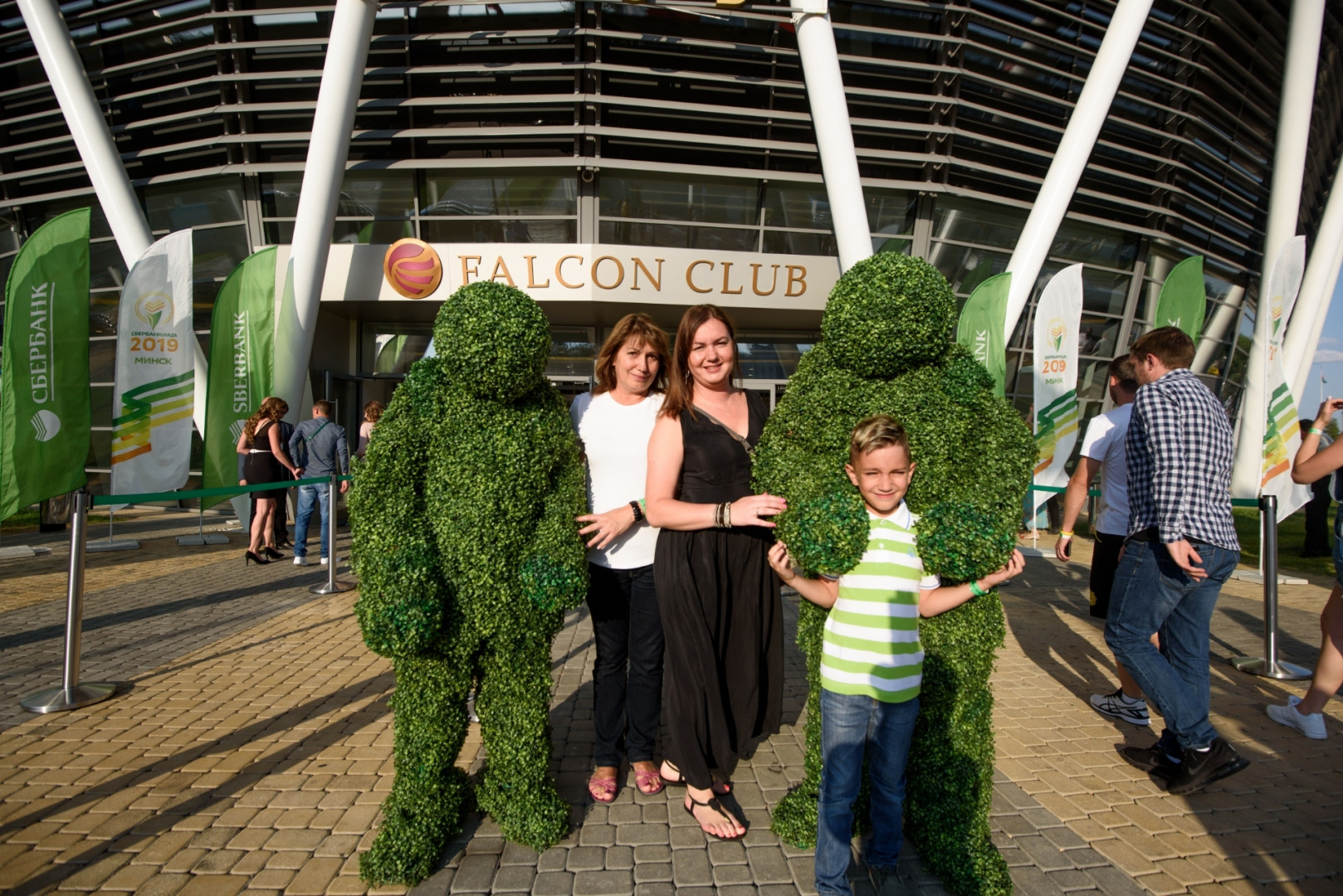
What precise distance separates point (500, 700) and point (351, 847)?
2.53 ft

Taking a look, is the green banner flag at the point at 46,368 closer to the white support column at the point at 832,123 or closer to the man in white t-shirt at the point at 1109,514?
the man in white t-shirt at the point at 1109,514

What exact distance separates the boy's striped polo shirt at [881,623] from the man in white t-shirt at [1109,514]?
215 centimetres

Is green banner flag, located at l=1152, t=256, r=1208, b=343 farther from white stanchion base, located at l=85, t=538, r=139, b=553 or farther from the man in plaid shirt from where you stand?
white stanchion base, located at l=85, t=538, r=139, b=553

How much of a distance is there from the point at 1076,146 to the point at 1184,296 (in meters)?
3.00

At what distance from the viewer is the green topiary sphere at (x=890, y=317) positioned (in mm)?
2150

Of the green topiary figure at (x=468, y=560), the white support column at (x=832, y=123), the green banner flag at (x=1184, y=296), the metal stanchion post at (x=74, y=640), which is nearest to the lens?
the green topiary figure at (x=468, y=560)

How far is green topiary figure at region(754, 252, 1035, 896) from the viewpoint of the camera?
210cm

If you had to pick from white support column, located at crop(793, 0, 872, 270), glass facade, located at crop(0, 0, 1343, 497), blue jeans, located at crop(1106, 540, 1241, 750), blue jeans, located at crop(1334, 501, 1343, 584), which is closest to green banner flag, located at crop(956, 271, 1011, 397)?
white support column, located at crop(793, 0, 872, 270)

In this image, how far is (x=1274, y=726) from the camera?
3.60m

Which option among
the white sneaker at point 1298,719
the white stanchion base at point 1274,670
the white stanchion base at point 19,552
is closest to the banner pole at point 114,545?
the white stanchion base at point 19,552

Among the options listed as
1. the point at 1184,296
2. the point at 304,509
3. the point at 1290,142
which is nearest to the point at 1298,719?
the point at 1184,296

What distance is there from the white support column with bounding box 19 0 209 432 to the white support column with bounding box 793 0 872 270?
358 inches

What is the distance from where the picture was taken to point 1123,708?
365 centimetres

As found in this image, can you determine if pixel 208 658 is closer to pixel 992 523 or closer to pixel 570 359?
pixel 992 523
